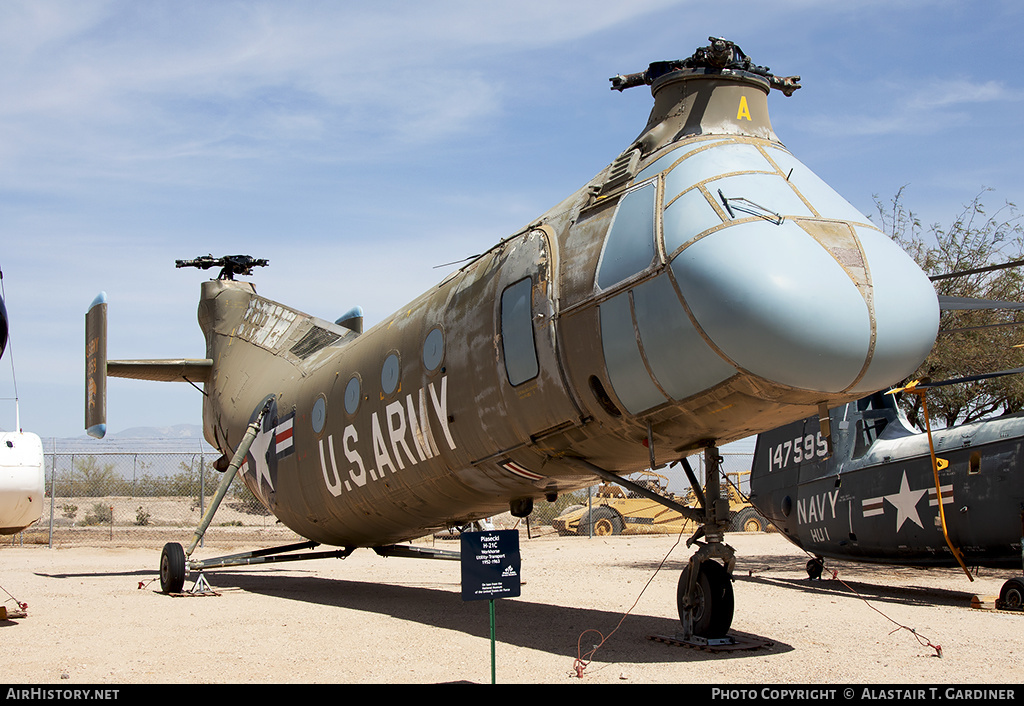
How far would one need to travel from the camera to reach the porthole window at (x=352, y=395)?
1082cm

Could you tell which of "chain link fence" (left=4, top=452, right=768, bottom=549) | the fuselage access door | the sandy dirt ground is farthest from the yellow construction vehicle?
the fuselage access door

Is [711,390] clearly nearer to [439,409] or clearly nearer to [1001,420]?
[439,409]

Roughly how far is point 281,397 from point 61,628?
4995mm

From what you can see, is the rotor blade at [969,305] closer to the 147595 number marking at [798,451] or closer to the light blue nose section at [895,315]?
the 147595 number marking at [798,451]

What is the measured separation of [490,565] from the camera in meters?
6.25

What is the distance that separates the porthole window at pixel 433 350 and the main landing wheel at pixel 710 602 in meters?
3.21

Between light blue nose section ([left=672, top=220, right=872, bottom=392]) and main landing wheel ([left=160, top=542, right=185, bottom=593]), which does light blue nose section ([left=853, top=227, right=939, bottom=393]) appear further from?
main landing wheel ([left=160, top=542, right=185, bottom=593])

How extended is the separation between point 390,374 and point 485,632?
3.08m

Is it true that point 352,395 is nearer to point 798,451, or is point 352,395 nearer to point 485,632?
point 485,632

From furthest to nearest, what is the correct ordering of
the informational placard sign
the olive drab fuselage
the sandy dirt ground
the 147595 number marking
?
the 147595 number marking, the sandy dirt ground, the informational placard sign, the olive drab fuselage

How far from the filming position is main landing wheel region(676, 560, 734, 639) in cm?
719

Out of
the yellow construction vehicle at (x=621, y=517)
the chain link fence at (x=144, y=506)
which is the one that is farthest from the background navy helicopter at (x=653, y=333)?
the yellow construction vehicle at (x=621, y=517)

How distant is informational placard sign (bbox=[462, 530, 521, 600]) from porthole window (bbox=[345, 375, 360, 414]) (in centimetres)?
473
